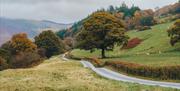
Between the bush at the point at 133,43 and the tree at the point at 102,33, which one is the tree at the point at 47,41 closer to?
the bush at the point at 133,43

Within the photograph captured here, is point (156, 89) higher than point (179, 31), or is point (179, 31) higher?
point (179, 31)

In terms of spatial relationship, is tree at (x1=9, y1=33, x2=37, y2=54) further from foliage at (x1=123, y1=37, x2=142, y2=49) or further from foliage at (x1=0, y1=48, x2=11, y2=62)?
foliage at (x1=123, y1=37, x2=142, y2=49)

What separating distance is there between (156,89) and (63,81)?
1317cm

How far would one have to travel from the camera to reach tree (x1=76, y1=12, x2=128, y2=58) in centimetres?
10331

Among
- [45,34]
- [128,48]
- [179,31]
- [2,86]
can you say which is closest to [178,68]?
[2,86]

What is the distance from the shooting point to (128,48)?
124 metres

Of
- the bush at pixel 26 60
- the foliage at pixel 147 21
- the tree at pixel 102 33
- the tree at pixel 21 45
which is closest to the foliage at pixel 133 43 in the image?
the tree at pixel 102 33

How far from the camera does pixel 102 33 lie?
348 feet

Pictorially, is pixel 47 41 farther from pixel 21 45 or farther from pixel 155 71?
pixel 155 71

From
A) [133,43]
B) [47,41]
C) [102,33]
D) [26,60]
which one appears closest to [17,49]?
[26,60]

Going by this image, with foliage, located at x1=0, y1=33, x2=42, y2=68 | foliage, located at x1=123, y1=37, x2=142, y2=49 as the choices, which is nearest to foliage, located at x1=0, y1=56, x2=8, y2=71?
foliage, located at x1=0, y1=33, x2=42, y2=68

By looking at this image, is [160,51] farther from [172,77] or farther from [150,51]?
[172,77]

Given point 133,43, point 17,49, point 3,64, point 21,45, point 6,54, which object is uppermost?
point 133,43

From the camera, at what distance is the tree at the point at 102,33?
103 metres
